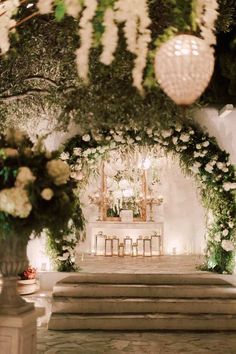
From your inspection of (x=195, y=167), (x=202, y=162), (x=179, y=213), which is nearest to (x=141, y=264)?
(x=195, y=167)

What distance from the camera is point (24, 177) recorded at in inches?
150

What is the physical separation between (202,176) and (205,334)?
3.37 m

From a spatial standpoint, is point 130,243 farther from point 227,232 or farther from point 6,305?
point 6,305

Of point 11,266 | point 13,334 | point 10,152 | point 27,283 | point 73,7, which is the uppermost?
point 73,7

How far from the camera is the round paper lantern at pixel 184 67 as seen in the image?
3492 mm

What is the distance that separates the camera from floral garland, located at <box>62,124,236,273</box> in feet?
29.9

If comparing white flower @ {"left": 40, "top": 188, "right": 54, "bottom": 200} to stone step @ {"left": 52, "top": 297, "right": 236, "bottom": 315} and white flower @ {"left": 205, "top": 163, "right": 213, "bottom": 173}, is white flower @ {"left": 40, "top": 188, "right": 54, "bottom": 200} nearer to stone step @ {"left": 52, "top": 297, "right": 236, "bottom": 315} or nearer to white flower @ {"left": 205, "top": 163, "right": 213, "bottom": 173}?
stone step @ {"left": 52, "top": 297, "right": 236, "bottom": 315}

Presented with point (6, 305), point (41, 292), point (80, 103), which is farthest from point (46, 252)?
point (6, 305)

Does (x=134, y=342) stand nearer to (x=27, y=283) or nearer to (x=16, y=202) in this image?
(x=27, y=283)

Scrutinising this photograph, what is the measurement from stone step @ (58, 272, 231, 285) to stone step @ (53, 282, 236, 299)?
0.28 metres

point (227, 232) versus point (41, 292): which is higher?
point (227, 232)

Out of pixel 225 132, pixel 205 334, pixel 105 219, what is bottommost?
pixel 205 334

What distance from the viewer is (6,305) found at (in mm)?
4215

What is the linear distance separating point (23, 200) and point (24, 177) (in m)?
0.20
